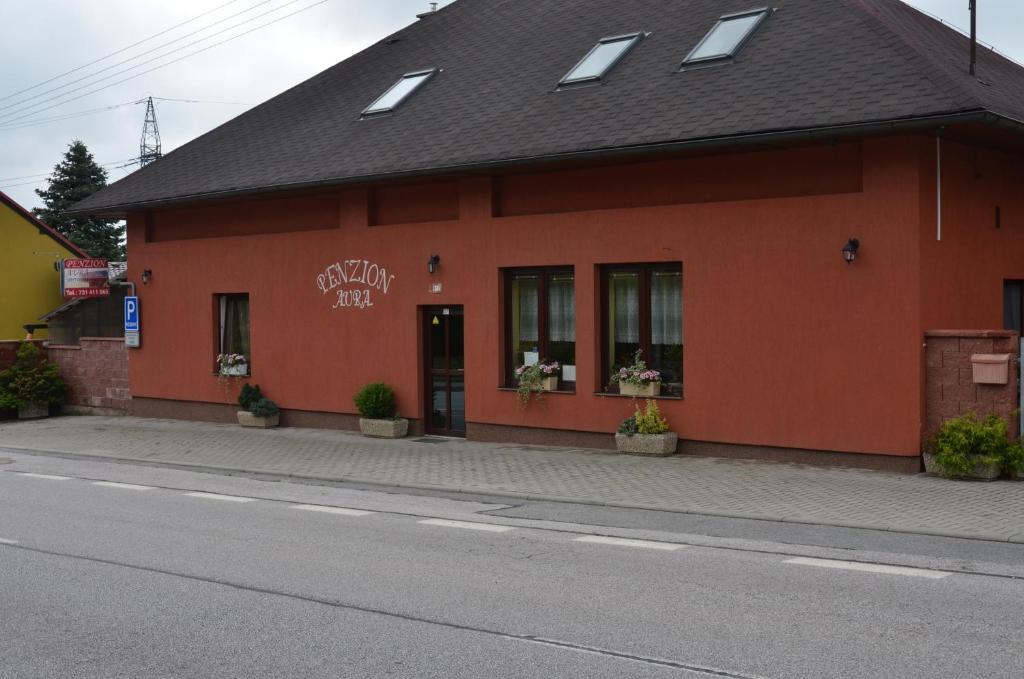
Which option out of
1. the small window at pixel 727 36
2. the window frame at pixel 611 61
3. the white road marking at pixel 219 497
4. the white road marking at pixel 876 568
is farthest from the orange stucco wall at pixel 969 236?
the white road marking at pixel 219 497

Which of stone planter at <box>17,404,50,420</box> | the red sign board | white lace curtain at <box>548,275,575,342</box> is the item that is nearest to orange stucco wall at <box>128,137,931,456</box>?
white lace curtain at <box>548,275,575,342</box>

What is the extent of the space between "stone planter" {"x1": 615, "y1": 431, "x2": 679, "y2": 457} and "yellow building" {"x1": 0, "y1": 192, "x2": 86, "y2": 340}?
2334 centimetres

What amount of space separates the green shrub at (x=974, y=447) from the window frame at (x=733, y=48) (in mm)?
6110

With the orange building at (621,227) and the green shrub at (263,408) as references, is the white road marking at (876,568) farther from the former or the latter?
the green shrub at (263,408)

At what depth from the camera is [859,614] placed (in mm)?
7012

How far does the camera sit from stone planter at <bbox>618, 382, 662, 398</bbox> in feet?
50.8

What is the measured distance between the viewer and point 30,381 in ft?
78.8

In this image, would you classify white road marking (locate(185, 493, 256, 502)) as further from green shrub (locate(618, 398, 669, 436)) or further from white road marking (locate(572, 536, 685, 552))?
green shrub (locate(618, 398, 669, 436))

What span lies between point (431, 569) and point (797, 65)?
362 inches

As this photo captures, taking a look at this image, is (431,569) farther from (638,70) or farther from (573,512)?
(638,70)

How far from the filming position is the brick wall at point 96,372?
23.8m

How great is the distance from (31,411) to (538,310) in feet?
42.8

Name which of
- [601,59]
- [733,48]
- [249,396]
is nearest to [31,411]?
[249,396]

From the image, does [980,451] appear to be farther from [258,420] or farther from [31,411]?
[31,411]
